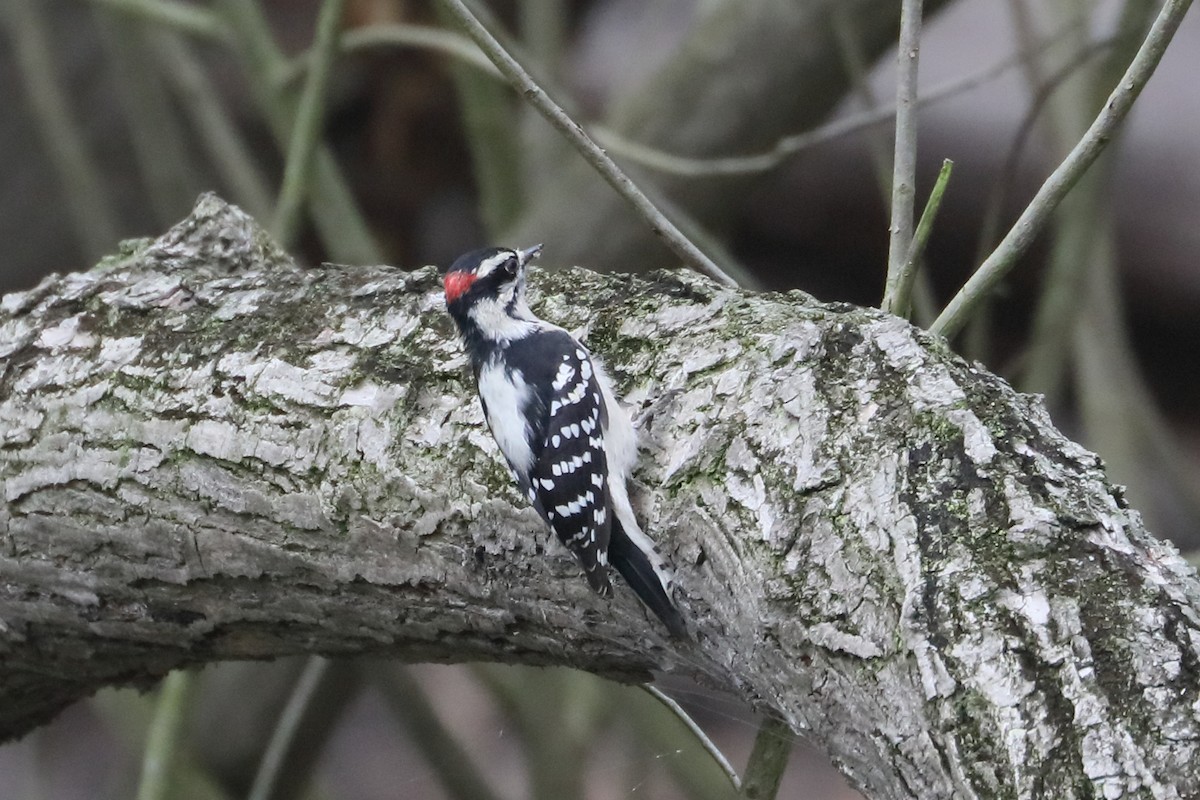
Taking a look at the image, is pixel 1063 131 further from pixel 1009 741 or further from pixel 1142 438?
pixel 1009 741

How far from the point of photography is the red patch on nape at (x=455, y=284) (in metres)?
2.91

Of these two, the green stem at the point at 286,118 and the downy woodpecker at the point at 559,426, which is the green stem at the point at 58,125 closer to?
the green stem at the point at 286,118

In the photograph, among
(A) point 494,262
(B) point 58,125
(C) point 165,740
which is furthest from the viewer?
(B) point 58,125

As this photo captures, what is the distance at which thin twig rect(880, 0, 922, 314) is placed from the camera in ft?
8.26

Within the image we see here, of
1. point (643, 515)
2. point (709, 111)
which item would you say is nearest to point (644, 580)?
point (643, 515)

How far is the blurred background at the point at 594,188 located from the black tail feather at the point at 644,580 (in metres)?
0.41

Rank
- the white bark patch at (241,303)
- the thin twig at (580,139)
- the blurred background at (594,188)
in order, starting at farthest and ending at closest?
the blurred background at (594,188) < the white bark patch at (241,303) < the thin twig at (580,139)

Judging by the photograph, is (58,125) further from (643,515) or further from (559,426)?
(643,515)

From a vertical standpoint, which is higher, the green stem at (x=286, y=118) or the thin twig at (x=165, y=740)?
the green stem at (x=286, y=118)

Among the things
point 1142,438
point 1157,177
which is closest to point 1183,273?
point 1157,177

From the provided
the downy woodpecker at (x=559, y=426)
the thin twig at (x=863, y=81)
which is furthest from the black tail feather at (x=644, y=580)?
the thin twig at (x=863, y=81)

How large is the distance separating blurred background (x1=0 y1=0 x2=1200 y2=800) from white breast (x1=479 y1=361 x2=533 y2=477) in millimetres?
741

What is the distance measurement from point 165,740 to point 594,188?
2650 millimetres

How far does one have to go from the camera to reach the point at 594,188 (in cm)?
528
